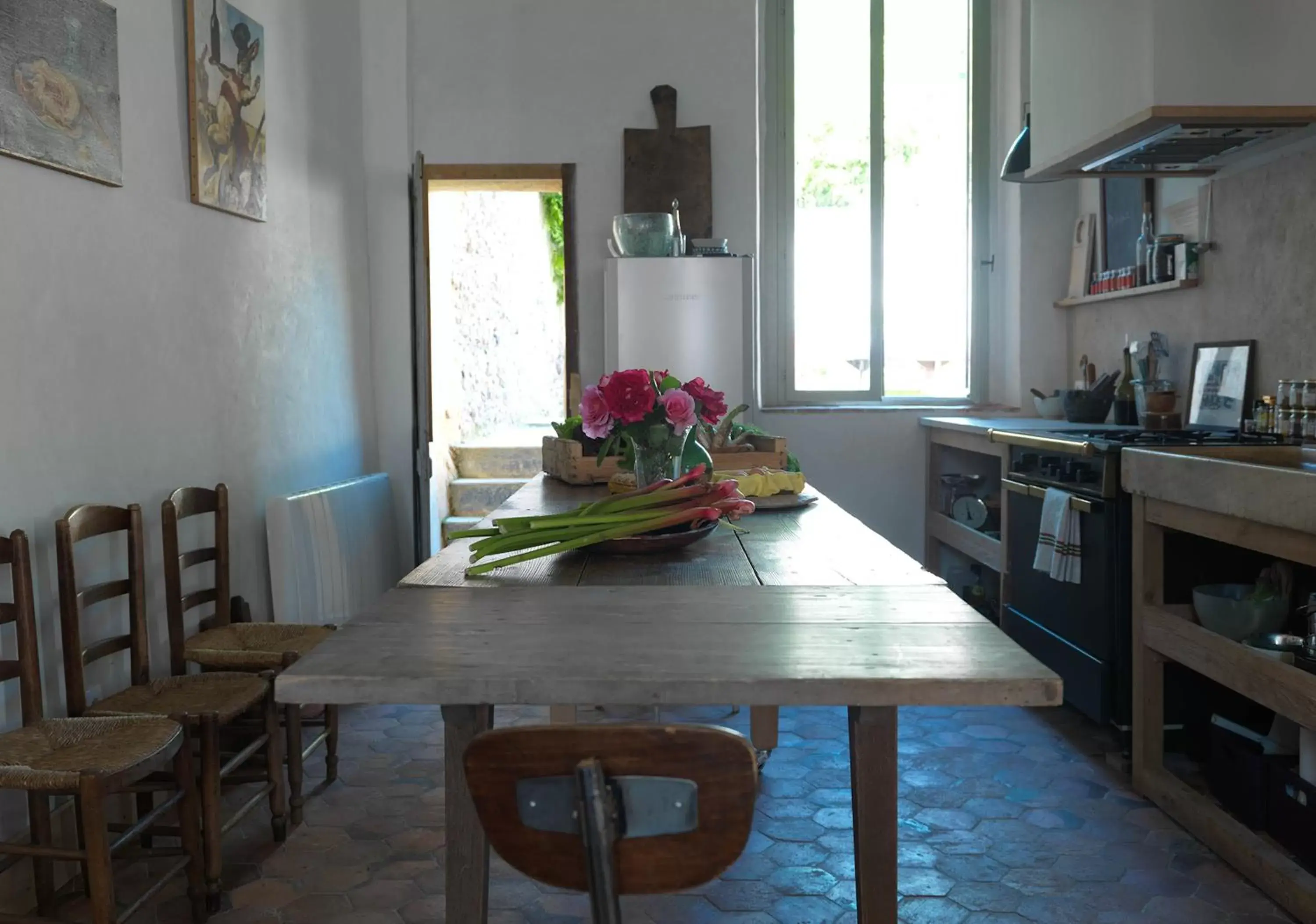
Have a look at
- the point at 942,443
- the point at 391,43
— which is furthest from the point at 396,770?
the point at 391,43

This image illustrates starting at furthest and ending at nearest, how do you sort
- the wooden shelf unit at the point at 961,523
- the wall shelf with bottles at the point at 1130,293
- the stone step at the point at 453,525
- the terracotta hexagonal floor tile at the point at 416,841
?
1. the stone step at the point at 453,525
2. the wooden shelf unit at the point at 961,523
3. the wall shelf with bottles at the point at 1130,293
4. the terracotta hexagonal floor tile at the point at 416,841

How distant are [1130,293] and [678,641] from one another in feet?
12.4

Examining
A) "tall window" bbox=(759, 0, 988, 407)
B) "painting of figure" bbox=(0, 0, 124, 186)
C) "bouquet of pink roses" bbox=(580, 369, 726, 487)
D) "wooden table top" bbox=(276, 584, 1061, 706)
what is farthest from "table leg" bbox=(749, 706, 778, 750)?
"tall window" bbox=(759, 0, 988, 407)

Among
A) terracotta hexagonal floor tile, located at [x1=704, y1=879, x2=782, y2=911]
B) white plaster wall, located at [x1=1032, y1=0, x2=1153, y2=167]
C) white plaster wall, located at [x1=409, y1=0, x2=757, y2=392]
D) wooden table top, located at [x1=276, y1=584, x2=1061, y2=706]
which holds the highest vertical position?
white plaster wall, located at [x1=409, y1=0, x2=757, y2=392]

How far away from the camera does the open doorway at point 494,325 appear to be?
547 cm

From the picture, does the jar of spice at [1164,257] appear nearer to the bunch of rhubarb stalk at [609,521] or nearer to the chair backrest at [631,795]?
the bunch of rhubarb stalk at [609,521]

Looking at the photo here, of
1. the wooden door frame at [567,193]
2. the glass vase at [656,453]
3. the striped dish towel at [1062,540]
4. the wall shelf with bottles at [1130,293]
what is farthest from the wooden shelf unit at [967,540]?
the glass vase at [656,453]

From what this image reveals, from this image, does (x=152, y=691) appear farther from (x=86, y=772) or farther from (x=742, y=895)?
(x=742, y=895)

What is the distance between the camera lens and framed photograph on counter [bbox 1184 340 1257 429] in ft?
12.6

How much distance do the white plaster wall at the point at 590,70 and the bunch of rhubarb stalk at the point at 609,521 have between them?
3.42 meters

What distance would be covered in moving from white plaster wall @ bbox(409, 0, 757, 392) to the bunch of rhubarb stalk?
342 centimetres

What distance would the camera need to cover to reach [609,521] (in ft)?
6.84

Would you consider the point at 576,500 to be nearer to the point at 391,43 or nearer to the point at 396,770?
the point at 396,770

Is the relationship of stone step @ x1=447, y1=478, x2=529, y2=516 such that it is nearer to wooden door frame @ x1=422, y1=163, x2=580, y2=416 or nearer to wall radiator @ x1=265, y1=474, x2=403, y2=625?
wooden door frame @ x1=422, y1=163, x2=580, y2=416
